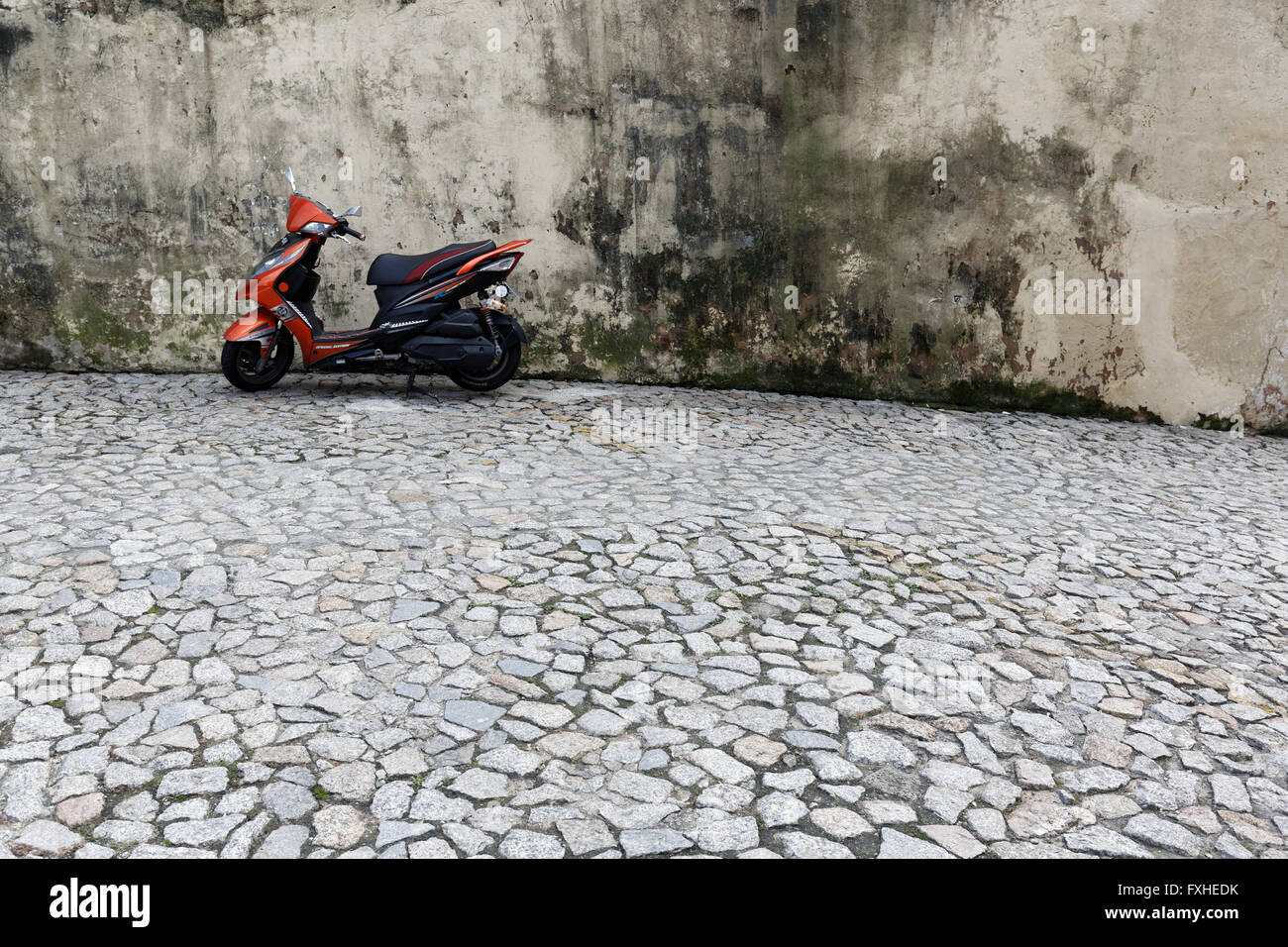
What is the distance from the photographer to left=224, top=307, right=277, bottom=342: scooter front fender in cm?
727

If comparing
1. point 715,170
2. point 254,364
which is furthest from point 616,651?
point 715,170

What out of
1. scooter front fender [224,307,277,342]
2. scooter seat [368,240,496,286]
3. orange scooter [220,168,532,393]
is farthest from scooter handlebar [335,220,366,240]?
scooter front fender [224,307,277,342]

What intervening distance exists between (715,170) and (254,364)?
3789mm

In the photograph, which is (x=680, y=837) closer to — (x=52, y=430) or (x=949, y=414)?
(x=52, y=430)

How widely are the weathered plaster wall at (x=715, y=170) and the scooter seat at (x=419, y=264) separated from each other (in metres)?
0.56

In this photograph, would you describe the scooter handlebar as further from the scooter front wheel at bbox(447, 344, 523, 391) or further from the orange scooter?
the scooter front wheel at bbox(447, 344, 523, 391)

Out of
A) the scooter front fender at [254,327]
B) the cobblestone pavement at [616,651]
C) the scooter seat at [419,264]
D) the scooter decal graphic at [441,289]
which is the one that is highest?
the scooter seat at [419,264]

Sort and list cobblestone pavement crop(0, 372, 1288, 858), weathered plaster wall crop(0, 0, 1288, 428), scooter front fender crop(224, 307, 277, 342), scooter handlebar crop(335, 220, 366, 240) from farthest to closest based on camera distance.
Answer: weathered plaster wall crop(0, 0, 1288, 428), scooter handlebar crop(335, 220, 366, 240), scooter front fender crop(224, 307, 277, 342), cobblestone pavement crop(0, 372, 1288, 858)

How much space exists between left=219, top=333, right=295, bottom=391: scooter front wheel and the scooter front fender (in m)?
0.08

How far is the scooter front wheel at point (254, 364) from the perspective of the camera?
24.3ft

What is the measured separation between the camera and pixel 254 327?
7309mm

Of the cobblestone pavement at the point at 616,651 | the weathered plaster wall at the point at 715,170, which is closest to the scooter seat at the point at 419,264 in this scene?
the weathered plaster wall at the point at 715,170

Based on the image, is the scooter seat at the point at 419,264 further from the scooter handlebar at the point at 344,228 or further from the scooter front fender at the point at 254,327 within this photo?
the scooter front fender at the point at 254,327

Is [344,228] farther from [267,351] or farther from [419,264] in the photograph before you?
[267,351]
